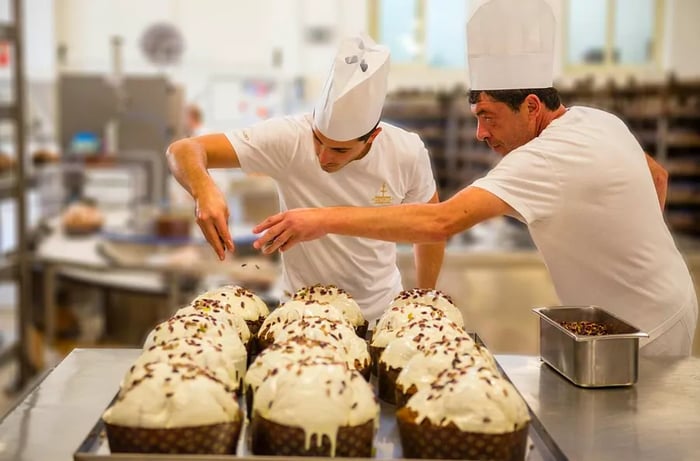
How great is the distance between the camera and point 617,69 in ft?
36.3

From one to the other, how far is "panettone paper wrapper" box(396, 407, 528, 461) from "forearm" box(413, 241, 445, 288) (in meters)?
1.19

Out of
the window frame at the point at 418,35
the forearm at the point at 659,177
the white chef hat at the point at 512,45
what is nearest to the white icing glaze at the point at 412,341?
the white chef hat at the point at 512,45

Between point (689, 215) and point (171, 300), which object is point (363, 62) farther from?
point (689, 215)

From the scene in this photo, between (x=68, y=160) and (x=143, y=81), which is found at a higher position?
(x=143, y=81)

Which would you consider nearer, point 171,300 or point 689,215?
point 171,300

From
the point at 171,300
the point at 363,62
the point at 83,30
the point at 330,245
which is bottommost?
the point at 171,300

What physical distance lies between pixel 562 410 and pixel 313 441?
0.54 meters

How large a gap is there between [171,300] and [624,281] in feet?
9.03

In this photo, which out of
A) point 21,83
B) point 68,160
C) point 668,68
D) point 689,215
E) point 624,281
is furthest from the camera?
point 668,68

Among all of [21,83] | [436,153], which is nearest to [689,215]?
[436,153]

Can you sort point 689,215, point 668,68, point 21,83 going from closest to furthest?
1. point 21,83
2. point 689,215
3. point 668,68

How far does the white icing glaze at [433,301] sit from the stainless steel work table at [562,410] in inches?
6.4

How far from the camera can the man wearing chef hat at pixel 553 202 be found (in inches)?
74.2

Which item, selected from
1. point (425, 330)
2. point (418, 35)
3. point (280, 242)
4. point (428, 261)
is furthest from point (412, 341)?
→ point (418, 35)
